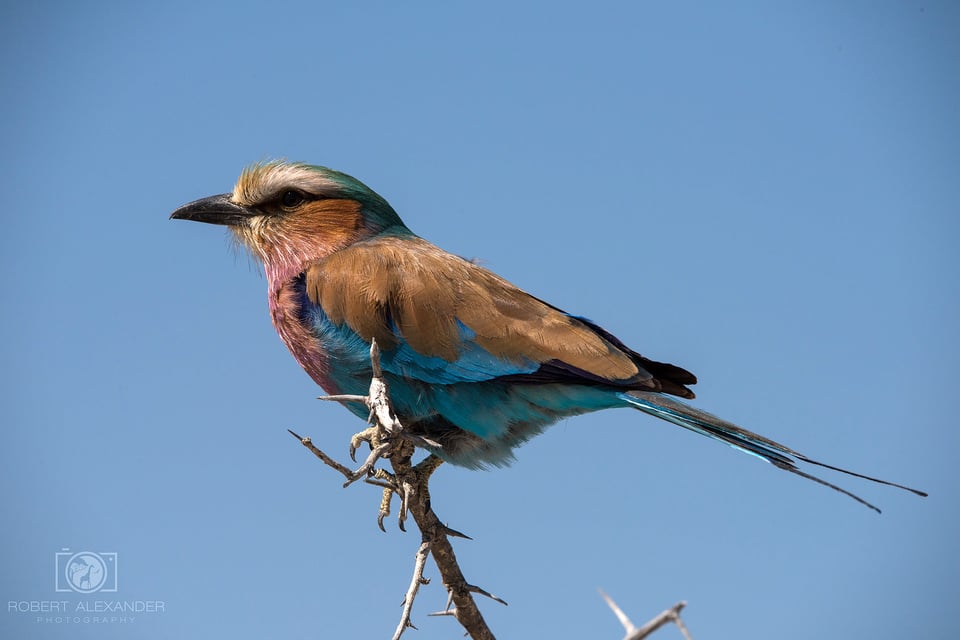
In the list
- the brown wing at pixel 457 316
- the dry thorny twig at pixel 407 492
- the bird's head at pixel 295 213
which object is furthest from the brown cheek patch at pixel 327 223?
the dry thorny twig at pixel 407 492

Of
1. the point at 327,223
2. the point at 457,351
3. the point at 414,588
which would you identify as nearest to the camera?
the point at 414,588

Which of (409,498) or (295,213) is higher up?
(295,213)

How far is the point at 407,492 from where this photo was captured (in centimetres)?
308

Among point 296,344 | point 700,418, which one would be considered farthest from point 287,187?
point 700,418

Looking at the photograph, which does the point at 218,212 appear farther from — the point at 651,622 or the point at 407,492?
the point at 651,622

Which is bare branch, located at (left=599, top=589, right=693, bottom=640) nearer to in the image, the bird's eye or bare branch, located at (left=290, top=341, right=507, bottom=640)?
bare branch, located at (left=290, top=341, right=507, bottom=640)

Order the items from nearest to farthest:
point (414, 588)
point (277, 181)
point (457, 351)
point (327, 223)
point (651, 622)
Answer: point (651, 622)
point (414, 588)
point (457, 351)
point (327, 223)
point (277, 181)

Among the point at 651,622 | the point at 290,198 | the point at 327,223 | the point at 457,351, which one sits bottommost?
the point at 651,622

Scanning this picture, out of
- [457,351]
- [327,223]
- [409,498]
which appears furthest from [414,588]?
[327,223]

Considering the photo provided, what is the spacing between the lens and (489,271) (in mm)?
4223

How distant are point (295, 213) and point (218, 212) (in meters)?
0.43

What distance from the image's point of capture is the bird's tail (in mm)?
3162

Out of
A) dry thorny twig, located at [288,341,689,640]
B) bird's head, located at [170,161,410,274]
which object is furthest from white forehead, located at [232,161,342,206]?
dry thorny twig, located at [288,341,689,640]

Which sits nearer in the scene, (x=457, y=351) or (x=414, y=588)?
(x=414, y=588)
